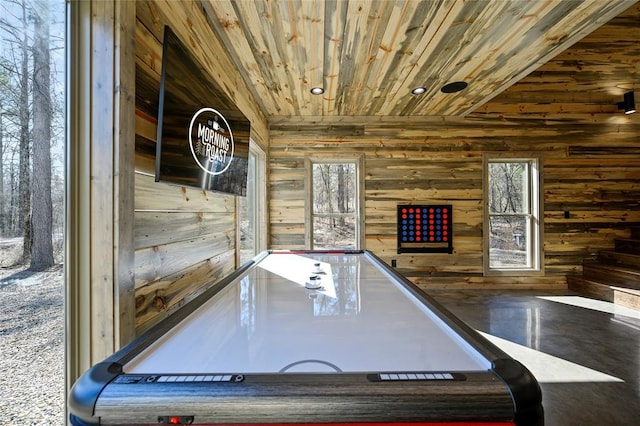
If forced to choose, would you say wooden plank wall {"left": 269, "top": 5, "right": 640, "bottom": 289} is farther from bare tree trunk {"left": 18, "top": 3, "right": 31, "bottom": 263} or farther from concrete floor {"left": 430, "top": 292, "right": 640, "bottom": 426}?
bare tree trunk {"left": 18, "top": 3, "right": 31, "bottom": 263}

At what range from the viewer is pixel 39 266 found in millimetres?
1000

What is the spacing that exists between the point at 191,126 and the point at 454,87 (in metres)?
3.11

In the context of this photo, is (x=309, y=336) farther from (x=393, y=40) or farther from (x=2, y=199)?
(x=393, y=40)

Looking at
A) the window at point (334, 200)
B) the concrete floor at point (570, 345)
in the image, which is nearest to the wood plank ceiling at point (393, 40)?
the window at point (334, 200)

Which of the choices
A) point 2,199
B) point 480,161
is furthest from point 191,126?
point 480,161

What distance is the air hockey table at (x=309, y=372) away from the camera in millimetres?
571

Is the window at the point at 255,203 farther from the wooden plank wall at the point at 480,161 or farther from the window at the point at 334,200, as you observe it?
the window at the point at 334,200

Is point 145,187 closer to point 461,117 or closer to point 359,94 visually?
point 359,94

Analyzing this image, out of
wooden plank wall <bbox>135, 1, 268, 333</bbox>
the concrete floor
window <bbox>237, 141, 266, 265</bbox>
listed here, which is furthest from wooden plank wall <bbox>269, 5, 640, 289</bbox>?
wooden plank wall <bbox>135, 1, 268, 333</bbox>

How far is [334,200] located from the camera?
4609 mm

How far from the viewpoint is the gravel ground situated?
882 mm

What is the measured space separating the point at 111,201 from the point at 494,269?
506 centimetres

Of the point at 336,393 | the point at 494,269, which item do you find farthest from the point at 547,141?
the point at 336,393

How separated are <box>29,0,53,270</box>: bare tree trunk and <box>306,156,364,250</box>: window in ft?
11.9
